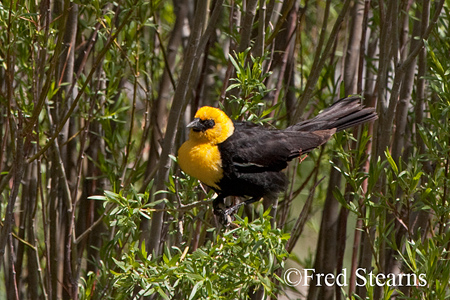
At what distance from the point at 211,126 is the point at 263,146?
0.26 metres

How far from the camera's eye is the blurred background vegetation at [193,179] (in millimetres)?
1887

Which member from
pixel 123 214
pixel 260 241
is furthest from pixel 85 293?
pixel 260 241

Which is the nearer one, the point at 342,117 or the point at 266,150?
the point at 266,150

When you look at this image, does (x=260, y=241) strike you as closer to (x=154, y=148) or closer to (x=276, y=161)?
(x=276, y=161)

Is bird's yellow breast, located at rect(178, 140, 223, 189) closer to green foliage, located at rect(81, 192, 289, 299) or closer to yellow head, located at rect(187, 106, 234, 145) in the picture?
yellow head, located at rect(187, 106, 234, 145)

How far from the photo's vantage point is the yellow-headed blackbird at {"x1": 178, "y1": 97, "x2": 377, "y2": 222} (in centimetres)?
232

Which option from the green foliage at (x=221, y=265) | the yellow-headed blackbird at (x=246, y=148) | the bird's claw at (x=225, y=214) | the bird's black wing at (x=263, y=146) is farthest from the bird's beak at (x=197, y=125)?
the green foliage at (x=221, y=265)

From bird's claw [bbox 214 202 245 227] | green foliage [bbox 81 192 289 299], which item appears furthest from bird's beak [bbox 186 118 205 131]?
green foliage [bbox 81 192 289 299]

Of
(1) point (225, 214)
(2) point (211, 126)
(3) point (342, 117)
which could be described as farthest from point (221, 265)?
(3) point (342, 117)

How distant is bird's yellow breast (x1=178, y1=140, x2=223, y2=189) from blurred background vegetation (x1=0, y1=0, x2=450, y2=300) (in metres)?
0.08

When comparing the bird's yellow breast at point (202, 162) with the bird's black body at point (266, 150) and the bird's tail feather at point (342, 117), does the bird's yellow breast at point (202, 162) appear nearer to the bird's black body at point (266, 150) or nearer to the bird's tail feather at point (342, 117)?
the bird's black body at point (266, 150)

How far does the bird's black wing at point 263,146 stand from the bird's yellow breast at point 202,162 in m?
0.06

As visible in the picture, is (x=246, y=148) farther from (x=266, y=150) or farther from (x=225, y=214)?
(x=225, y=214)

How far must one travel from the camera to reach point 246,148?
8.08 feet
